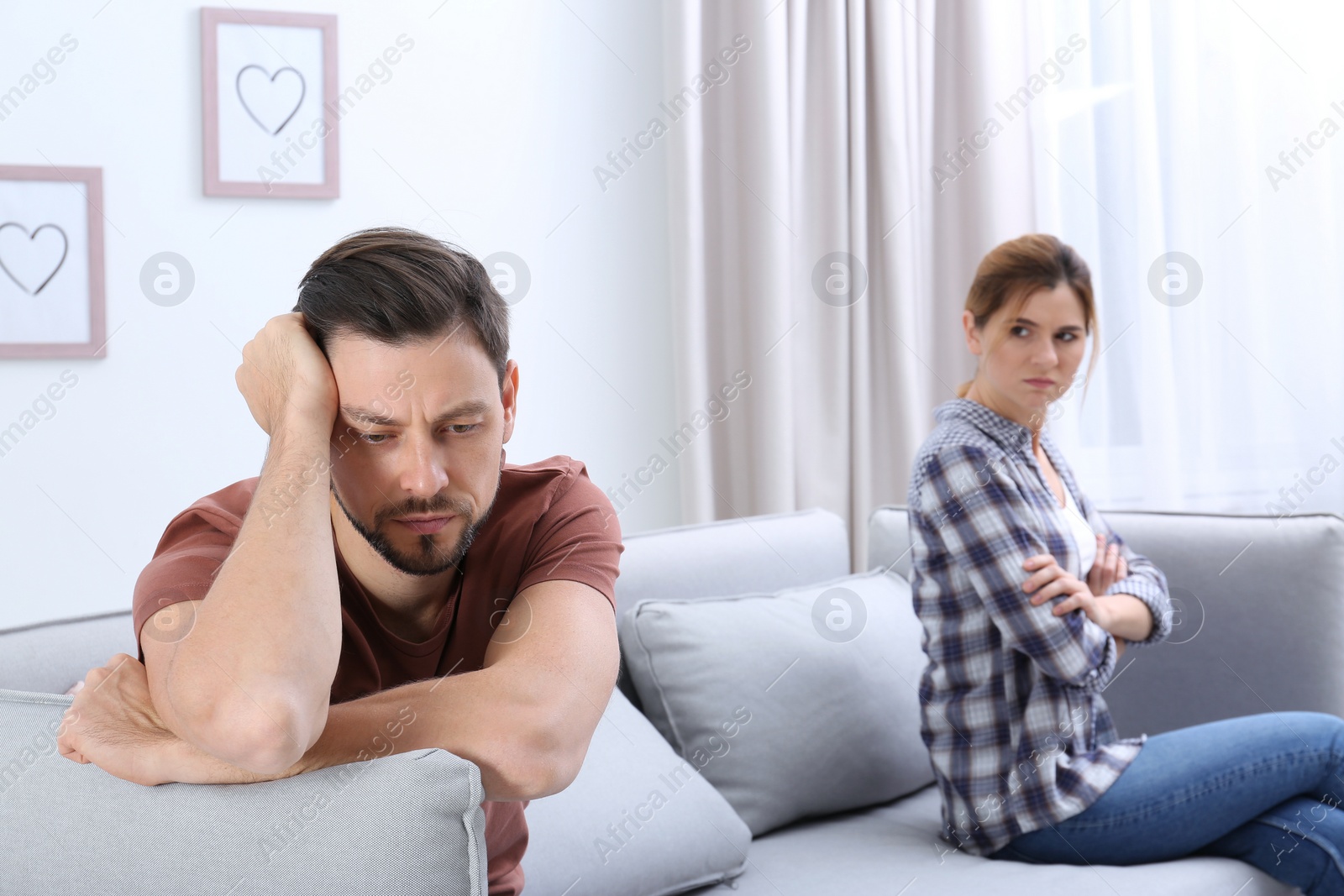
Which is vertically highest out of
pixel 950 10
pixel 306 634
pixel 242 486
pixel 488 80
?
pixel 950 10

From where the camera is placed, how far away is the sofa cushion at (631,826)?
1.23 metres

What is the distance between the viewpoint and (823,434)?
2.57 metres

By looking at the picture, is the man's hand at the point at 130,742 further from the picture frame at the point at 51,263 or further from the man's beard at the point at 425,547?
the picture frame at the point at 51,263

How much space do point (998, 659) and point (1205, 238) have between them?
130 centimetres

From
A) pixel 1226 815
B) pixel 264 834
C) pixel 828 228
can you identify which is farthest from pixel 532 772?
pixel 828 228

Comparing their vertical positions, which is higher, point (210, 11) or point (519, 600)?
point (210, 11)

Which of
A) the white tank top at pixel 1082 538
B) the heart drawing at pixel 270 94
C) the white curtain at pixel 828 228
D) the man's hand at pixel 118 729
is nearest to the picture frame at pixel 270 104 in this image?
the heart drawing at pixel 270 94

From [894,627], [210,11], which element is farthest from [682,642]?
[210,11]

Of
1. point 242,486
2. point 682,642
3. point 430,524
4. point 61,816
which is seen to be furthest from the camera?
point 682,642

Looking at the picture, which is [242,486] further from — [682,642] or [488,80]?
[488,80]

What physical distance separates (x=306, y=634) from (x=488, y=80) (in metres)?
1.73

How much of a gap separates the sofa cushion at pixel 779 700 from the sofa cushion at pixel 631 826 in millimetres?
99

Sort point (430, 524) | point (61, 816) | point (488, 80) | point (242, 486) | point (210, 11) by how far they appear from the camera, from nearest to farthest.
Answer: point (61, 816) → point (430, 524) → point (242, 486) → point (210, 11) → point (488, 80)

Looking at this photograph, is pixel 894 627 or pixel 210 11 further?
pixel 210 11
